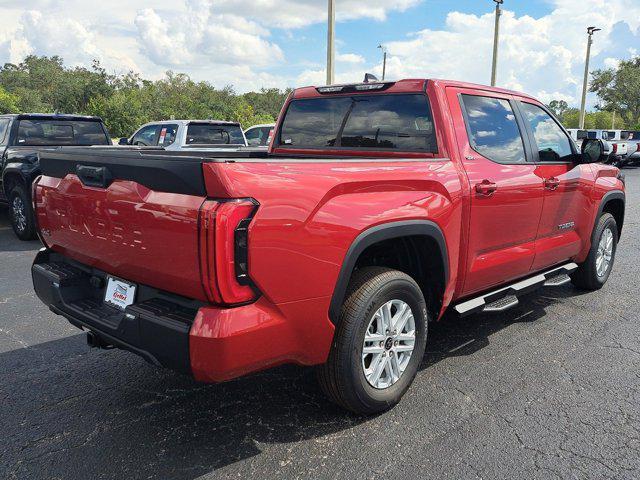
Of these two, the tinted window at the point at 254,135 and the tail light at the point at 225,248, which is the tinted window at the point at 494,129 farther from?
the tinted window at the point at 254,135

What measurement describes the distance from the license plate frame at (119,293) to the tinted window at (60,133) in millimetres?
6992

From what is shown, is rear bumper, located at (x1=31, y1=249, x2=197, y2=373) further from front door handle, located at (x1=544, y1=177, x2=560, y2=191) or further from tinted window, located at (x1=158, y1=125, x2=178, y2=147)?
tinted window, located at (x1=158, y1=125, x2=178, y2=147)

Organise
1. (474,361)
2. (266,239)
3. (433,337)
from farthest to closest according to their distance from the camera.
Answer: (433,337) < (474,361) < (266,239)

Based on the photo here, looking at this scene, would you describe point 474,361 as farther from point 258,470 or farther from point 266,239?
point 266,239

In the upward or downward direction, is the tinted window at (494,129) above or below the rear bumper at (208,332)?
above

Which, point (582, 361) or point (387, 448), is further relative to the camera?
point (582, 361)

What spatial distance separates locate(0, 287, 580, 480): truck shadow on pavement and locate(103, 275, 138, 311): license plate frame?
719 mm

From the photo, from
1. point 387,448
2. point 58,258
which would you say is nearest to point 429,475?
point 387,448

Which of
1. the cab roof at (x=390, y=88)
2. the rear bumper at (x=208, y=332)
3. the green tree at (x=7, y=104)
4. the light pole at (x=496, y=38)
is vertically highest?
the light pole at (x=496, y=38)

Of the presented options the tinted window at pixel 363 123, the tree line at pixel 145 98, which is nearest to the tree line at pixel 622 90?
the tree line at pixel 145 98

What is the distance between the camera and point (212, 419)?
120 inches

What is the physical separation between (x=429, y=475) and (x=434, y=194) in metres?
1.52

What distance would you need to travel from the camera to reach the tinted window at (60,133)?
28.4ft

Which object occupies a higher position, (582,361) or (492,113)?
(492,113)
